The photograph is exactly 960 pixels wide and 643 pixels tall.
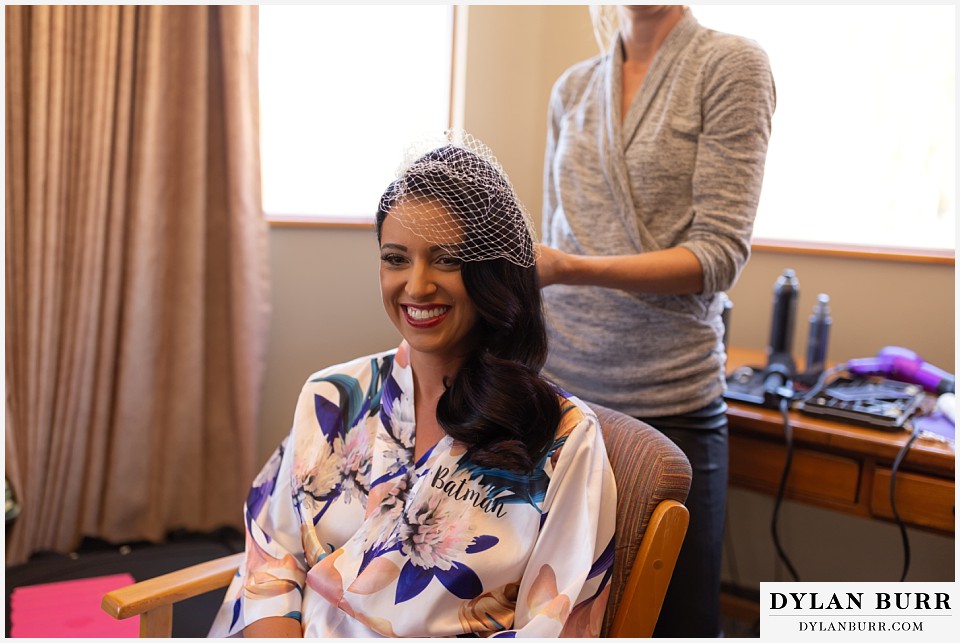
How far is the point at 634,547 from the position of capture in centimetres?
117

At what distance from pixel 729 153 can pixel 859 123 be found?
1.13 meters

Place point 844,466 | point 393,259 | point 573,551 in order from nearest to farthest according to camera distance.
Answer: point 573,551 → point 393,259 → point 844,466

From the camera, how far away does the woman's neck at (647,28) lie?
1.44 metres

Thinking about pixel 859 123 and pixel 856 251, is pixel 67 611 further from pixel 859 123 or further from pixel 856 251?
pixel 859 123

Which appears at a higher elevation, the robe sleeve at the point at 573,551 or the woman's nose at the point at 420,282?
the woman's nose at the point at 420,282

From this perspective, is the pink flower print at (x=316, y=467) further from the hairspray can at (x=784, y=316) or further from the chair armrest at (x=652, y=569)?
the hairspray can at (x=784, y=316)

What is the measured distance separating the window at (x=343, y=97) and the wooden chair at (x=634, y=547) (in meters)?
1.56

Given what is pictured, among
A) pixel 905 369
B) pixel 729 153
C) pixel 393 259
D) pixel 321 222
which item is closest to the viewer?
pixel 393 259

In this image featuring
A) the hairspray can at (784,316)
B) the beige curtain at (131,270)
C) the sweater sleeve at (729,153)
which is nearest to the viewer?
the sweater sleeve at (729,153)

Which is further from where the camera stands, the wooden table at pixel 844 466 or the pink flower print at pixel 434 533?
the wooden table at pixel 844 466

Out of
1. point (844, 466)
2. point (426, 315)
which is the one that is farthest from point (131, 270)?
point (844, 466)

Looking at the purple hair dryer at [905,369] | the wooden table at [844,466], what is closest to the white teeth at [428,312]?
the wooden table at [844,466]

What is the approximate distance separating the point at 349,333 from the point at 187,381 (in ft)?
1.63

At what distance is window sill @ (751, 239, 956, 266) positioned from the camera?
84.7 inches
